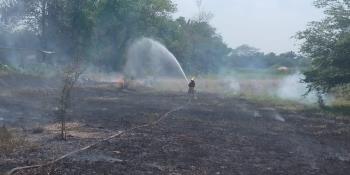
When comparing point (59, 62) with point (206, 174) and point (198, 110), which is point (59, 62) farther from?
point (206, 174)

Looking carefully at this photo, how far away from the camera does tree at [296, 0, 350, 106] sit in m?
25.3

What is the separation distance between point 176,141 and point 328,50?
16.3 meters

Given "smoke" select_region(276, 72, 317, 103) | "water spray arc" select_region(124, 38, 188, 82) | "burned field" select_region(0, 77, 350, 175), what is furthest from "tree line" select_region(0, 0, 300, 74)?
"burned field" select_region(0, 77, 350, 175)

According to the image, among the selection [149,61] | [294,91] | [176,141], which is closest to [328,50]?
[294,91]

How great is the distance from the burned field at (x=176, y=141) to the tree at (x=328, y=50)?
4.18 meters

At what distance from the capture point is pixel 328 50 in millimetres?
26859

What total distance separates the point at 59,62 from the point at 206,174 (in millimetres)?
42691

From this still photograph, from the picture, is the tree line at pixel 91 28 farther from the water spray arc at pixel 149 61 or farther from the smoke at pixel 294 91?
the smoke at pixel 294 91

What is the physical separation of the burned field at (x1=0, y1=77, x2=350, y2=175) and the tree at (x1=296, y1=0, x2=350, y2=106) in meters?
4.18

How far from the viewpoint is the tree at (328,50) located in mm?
25281

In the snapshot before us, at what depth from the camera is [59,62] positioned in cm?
5009

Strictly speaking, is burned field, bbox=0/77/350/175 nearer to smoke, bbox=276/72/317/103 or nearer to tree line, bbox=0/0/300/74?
smoke, bbox=276/72/317/103

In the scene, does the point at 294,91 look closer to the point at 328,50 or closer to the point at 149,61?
the point at 328,50

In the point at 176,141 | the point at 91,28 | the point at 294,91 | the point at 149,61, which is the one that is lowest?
the point at 176,141
